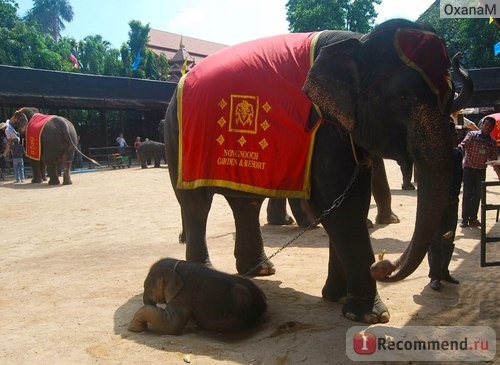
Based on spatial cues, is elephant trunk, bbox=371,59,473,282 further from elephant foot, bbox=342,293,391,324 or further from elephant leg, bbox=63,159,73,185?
elephant leg, bbox=63,159,73,185

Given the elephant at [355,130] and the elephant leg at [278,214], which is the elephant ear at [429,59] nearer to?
the elephant at [355,130]

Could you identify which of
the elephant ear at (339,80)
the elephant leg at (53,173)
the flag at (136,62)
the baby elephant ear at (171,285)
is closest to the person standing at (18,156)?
the elephant leg at (53,173)

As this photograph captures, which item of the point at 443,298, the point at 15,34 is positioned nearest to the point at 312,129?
the point at 443,298

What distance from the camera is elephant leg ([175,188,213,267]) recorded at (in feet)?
14.5

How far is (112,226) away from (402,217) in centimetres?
461

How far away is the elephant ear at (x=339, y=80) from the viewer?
3.07 metres

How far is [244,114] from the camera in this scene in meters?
3.83

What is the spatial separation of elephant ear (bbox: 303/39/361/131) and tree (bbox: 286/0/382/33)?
112 ft

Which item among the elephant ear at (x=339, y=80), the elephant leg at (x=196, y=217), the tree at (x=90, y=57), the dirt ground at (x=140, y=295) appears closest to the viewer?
the elephant ear at (x=339, y=80)

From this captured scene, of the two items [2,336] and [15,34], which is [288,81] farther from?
[15,34]

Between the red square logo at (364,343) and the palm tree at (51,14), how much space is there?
59.5 m

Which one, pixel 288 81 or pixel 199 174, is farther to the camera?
pixel 199 174

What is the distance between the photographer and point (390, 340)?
321 cm
